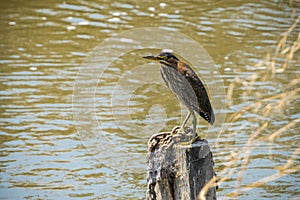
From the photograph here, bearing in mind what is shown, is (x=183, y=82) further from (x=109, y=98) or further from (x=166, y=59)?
(x=109, y=98)

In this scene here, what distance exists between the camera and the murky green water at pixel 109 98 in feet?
23.5

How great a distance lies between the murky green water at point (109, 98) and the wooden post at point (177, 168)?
46 centimetres

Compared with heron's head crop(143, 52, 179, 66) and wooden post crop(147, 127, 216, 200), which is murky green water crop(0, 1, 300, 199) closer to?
wooden post crop(147, 127, 216, 200)

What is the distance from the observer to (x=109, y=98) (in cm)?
932

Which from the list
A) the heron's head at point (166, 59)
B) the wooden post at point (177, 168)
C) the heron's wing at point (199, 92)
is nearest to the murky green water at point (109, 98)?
the heron's wing at point (199, 92)

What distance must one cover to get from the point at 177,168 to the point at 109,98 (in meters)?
5.09

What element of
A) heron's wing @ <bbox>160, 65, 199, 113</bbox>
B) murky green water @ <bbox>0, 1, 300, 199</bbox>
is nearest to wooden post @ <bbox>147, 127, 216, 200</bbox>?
heron's wing @ <bbox>160, 65, 199, 113</bbox>

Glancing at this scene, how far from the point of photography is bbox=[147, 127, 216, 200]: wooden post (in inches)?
166

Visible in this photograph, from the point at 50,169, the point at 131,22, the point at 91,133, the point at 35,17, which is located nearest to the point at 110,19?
the point at 131,22

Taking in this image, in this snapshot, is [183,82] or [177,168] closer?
[177,168]

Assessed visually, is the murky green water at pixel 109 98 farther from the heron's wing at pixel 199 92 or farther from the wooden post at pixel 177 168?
the wooden post at pixel 177 168

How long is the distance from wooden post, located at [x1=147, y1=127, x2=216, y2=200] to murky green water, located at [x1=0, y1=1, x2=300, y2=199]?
0.46m

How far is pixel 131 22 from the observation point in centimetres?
1240

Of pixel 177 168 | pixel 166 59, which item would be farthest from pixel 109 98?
pixel 177 168
